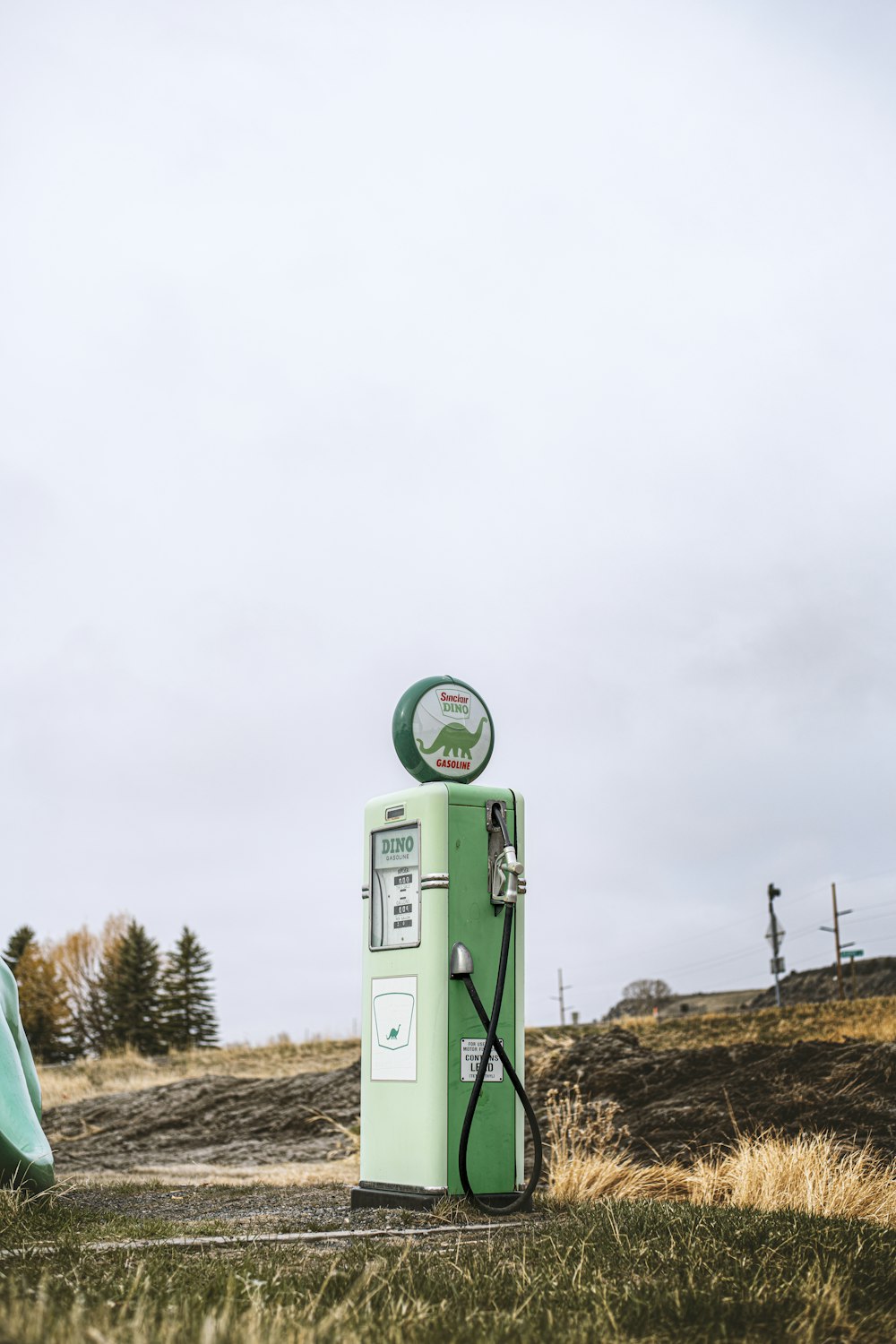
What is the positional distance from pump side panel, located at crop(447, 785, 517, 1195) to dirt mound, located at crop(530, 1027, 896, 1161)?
295 cm

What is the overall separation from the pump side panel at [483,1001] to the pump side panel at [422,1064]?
7 centimetres

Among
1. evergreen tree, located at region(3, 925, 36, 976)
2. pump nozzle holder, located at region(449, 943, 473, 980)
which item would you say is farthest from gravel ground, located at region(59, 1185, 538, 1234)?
evergreen tree, located at region(3, 925, 36, 976)

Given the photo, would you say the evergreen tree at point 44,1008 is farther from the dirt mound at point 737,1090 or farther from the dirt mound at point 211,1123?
the dirt mound at point 737,1090

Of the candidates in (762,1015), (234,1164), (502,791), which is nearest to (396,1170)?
(502,791)

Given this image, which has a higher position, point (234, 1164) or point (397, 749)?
point (397, 749)

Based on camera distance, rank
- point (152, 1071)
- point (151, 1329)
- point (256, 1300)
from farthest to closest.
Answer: point (152, 1071)
point (256, 1300)
point (151, 1329)

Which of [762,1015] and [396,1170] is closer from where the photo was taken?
[396,1170]

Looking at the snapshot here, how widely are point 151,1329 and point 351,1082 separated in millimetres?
15702

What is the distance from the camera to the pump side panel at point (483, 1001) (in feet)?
24.6

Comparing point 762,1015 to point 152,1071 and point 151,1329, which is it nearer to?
point 152,1071

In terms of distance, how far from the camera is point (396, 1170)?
7.56 m

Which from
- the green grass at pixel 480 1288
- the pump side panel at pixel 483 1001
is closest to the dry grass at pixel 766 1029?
the pump side panel at pixel 483 1001

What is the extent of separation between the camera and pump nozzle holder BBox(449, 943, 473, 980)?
7.52 metres

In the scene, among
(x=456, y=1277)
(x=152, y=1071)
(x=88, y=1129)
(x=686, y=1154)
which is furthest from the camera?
(x=152, y=1071)
